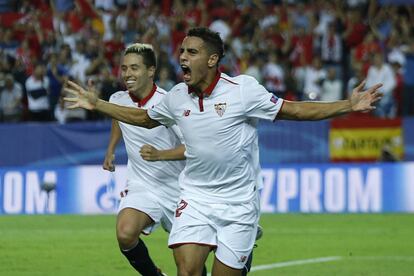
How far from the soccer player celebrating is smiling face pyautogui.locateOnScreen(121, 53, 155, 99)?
1816 millimetres

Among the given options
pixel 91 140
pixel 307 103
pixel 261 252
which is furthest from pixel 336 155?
pixel 307 103

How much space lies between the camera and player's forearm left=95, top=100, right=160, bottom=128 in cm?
879

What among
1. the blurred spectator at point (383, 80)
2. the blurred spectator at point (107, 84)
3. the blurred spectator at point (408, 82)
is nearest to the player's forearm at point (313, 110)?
the blurred spectator at point (107, 84)

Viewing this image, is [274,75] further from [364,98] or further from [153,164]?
[364,98]

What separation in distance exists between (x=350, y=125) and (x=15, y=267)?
922 centimetres

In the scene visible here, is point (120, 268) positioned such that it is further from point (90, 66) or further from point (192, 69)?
point (90, 66)

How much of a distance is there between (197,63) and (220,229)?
49.0 inches

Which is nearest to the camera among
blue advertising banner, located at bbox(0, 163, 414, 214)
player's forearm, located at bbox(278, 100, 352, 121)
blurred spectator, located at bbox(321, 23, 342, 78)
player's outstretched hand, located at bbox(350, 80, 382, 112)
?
player's outstretched hand, located at bbox(350, 80, 382, 112)

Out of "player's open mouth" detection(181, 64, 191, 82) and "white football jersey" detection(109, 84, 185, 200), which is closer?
"player's open mouth" detection(181, 64, 191, 82)

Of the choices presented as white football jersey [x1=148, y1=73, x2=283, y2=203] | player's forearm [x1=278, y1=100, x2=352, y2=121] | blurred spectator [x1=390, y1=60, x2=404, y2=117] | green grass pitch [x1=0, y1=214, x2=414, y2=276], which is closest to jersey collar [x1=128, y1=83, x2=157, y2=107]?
A: white football jersey [x1=148, y1=73, x2=283, y2=203]

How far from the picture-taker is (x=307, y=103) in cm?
841

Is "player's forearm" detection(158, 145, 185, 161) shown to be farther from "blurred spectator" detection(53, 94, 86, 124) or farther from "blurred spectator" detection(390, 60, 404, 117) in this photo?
"blurred spectator" detection(390, 60, 404, 117)

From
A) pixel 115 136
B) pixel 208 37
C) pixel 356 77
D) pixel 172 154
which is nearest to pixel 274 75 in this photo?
pixel 356 77

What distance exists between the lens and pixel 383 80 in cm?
2142
